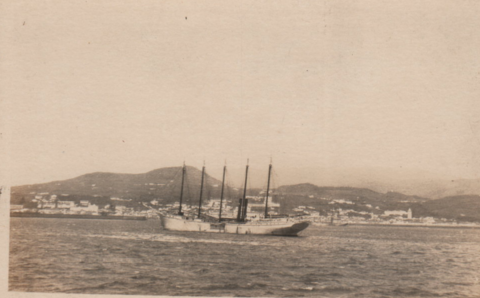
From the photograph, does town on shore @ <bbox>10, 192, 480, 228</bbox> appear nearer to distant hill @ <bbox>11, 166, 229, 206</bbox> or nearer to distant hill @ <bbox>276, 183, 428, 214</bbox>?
distant hill @ <bbox>276, 183, 428, 214</bbox>

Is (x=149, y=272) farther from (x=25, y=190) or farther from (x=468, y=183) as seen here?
(x=468, y=183)

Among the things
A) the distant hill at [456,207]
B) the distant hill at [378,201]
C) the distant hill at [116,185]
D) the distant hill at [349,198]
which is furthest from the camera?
the distant hill at [349,198]

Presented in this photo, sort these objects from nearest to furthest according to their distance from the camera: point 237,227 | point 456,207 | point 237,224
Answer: point 456,207 → point 237,224 → point 237,227

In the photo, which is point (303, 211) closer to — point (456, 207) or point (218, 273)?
point (456, 207)

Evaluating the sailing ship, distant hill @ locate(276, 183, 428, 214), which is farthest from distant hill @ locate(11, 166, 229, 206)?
the sailing ship

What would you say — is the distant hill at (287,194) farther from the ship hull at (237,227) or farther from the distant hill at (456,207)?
the ship hull at (237,227)

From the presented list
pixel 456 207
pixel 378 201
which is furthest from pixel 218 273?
pixel 456 207

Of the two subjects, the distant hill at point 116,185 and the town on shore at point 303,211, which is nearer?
the distant hill at point 116,185

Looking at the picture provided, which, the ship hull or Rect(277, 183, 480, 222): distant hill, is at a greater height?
Rect(277, 183, 480, 222): distant hill

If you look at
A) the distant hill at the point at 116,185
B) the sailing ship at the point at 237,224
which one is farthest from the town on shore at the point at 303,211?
the sailing ship at the point at 237,224
